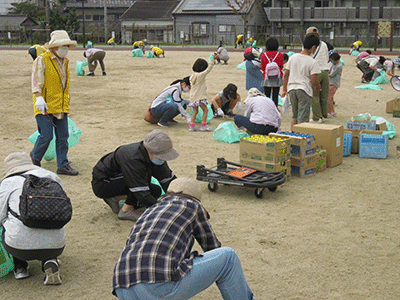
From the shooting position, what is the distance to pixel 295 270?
4.29 meters

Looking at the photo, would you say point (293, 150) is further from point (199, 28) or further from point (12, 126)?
point (199, 28)

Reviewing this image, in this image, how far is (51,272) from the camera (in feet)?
13.1

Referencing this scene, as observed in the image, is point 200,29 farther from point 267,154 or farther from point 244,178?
point 244,178

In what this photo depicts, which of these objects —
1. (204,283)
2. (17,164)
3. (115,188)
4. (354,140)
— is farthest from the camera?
(354,140)

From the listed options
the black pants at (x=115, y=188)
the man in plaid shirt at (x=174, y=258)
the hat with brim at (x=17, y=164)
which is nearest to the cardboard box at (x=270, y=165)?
the black pants at (x=115, y=188)

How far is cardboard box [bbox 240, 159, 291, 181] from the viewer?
643 centimetres

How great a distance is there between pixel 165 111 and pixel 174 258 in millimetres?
7142

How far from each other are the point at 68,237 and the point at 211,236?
208 cm

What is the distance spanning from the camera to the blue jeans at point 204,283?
2.91 metres

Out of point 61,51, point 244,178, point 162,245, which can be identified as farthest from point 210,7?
point 162,245

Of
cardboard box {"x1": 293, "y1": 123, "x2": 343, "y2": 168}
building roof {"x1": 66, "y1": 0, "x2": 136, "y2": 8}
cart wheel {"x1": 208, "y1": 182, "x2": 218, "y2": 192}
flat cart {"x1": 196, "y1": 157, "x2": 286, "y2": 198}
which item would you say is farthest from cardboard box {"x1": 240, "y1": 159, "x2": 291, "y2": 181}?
building roof {"x1": 66, "y1": 0, "x2": 136, "y2": 8}

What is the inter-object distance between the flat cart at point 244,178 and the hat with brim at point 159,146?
162cm

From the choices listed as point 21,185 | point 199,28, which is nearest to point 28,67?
point 21,185

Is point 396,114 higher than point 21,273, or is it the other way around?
point 396,114
